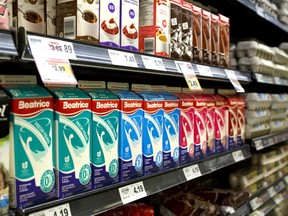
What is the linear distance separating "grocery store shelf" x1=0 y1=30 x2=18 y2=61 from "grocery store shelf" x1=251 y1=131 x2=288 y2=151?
1.72 meters

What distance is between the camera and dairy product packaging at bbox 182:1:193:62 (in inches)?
61.2

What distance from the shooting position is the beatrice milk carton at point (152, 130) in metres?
1.30

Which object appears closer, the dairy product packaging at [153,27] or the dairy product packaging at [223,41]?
the dairy product packaging at [153,27]

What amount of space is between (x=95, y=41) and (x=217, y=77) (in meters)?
0.77

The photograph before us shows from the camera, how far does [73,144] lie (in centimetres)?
102

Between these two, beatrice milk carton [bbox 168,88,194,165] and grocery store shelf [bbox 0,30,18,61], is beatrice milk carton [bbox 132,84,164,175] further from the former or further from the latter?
grocery store shelf [bbox 0,30,18,61]

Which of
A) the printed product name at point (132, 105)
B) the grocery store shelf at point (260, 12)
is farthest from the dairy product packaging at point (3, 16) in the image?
the grocery store shelf at point (260, 12)

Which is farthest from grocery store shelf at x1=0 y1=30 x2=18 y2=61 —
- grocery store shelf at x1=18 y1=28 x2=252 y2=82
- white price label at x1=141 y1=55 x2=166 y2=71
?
white price label at x1=141 y1=55 x2=166 y2=71

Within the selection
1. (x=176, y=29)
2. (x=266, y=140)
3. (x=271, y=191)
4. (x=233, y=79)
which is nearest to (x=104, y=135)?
(x=176, y=29)

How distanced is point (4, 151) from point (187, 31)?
3.26ft

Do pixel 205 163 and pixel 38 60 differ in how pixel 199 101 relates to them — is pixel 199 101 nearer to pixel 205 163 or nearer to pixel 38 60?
pixel 205 163

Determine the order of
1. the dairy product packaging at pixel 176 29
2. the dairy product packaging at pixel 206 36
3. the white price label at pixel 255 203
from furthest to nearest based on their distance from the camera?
the white price label at pixel 255 203, the dairy product packaging at pixel 206 36, the dairy product packaging at pixel 176 29

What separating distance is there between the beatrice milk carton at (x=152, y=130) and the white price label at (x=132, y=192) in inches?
3.3

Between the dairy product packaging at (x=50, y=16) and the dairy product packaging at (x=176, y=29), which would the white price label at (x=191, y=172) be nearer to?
the dairy product packaging at (x=176, y=29)
